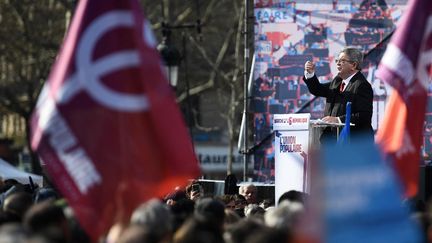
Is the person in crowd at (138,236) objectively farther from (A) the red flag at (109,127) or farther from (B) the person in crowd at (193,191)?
(B) the person in crowd at (193,191)

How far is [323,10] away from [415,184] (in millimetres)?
9091

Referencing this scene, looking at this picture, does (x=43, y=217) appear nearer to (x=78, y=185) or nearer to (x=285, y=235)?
(x=78, y=185)

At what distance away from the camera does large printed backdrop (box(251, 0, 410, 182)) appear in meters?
16.4

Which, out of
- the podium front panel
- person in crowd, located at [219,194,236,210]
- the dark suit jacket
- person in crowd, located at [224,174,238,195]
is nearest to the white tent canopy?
person in crowd, located at [224,174,238,195]

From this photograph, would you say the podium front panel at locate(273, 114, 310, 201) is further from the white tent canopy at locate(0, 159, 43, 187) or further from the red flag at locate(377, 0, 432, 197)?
the white tent canopy at locate(0, 159, 43, 187)

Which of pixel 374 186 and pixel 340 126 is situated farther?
pixel 340 126

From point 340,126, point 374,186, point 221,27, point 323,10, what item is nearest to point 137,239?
point 374,186

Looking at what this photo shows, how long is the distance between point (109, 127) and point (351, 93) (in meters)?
4.50

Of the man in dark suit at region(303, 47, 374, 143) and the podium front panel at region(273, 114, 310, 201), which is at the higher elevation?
the man in dark suit at region(303, 47, 374, 143)

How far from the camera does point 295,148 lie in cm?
1117

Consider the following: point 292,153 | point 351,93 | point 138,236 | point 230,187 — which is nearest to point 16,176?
point 230,187

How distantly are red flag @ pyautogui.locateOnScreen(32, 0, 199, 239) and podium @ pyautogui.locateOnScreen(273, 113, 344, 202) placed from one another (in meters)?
3.88

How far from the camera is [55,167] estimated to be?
7074 millimetres

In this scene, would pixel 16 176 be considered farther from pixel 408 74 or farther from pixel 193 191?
pixel 408 74
